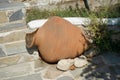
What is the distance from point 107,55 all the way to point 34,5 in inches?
77.5

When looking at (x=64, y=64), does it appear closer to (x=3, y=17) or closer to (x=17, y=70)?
(x=17, y=70)

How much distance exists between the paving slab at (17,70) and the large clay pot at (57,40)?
31 centimetres

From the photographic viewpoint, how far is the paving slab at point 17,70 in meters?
4.44

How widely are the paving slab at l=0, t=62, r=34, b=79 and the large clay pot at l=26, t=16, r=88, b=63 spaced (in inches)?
12.1

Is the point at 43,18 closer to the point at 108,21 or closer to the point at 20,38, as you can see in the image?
the point at 20,38

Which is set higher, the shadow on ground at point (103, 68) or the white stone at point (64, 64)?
the white stone at point (64, 64)

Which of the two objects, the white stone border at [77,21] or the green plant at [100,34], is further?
the white stone border at [77,21]

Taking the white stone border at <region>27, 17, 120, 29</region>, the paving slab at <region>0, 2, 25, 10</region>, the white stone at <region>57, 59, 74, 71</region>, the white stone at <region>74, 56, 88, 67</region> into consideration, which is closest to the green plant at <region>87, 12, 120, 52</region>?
the white stone border at <region>27, 17, 120, 29</region>

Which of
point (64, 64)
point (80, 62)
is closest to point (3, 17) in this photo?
point (64, 64)

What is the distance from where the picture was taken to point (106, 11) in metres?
5.57

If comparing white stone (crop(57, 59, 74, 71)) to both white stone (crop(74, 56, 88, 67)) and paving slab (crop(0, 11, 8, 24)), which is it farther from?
paving slab (crop(0, 11, 8, 24))

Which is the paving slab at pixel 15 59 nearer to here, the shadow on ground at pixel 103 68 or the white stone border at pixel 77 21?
the white stone border at pixel 77 21

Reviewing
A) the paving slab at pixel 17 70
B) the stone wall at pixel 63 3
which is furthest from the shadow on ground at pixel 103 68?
the stone wall at pixel 63 3

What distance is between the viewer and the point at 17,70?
4562 millimetres
